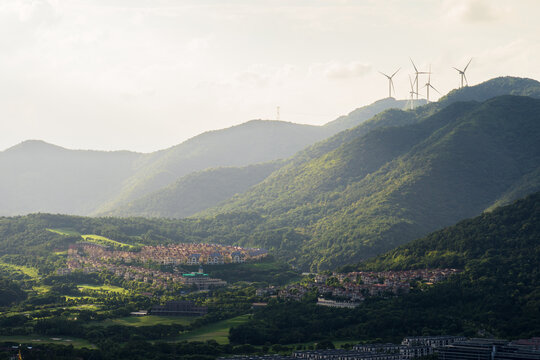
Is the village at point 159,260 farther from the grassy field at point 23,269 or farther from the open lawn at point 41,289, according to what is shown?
the open lawn at point 41,289

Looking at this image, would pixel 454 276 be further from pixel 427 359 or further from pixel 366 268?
pixel 427 359

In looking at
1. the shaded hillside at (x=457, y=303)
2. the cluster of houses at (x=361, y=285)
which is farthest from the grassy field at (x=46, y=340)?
the cluster of houses at (x=361, y=285)

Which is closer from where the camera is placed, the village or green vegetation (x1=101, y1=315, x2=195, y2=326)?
green vegetation (x1=101, y1=315, x2=195, y2=326)

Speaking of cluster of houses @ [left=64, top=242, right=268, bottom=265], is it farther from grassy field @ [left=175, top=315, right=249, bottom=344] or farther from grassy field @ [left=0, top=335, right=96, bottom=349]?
grassy field @ [left=0, top=335, right=96, bottom=349]

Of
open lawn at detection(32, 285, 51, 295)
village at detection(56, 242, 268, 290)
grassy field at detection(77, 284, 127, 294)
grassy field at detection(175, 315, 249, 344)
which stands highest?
village at detection(56, 242, 268, 290)

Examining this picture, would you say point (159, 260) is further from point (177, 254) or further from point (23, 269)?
point (23, 269)

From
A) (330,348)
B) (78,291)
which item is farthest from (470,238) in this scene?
(78,291)

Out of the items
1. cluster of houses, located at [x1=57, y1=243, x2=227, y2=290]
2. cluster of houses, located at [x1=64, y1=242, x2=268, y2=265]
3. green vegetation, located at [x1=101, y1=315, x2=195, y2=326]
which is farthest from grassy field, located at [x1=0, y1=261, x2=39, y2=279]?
green vegetation, located at [x1=101, y1=315, x2=195, y2=326]

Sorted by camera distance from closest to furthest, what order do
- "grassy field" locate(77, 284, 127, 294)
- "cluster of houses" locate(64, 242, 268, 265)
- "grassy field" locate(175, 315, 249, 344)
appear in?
"grassy field" locate(175, 315, 249, 344), "grassy field" locate(77, 284, 127, 294), "cluster of houses" locate(64, 242, 268, 265)
